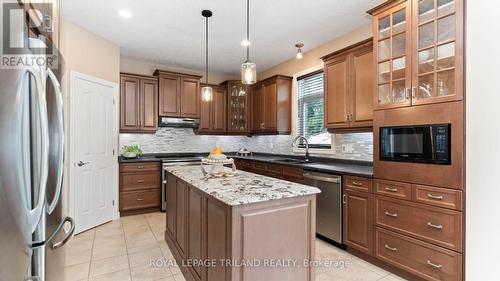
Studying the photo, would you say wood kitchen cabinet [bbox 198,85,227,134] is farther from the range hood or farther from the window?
the window

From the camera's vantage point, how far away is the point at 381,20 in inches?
98.7

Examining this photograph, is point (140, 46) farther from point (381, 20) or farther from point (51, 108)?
point (381, 20)

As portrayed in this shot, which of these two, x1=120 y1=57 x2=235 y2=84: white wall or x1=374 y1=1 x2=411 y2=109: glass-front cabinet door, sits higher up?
x1=120 y1=57 x2=235 y2=84: white wall

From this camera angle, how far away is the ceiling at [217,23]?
2.78 metres

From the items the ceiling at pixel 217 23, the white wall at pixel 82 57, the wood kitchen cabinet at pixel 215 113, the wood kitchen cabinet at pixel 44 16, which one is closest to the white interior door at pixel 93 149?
the white wall at pixel 82 57

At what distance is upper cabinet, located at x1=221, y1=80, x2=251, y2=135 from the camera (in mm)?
5422

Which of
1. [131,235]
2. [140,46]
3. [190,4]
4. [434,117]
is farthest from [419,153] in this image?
[140,46]

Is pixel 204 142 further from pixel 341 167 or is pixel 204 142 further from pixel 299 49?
pixel 341 167

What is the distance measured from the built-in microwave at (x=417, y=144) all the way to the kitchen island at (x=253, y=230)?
1090 millimetres

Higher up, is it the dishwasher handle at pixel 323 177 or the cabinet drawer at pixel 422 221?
the dishwasher handle at pixel 323 177

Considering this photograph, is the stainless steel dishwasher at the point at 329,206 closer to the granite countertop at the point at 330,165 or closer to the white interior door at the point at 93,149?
the granite countertop at the point at 330,165

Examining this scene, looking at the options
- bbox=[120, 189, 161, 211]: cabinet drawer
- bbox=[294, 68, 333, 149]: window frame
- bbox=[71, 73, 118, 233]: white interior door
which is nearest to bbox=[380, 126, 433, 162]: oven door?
bbox=[294, 68, 333, 149]: window frame

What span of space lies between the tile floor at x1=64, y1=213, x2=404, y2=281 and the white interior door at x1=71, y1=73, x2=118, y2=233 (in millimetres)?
315

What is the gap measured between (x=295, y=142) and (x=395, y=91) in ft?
7.50
